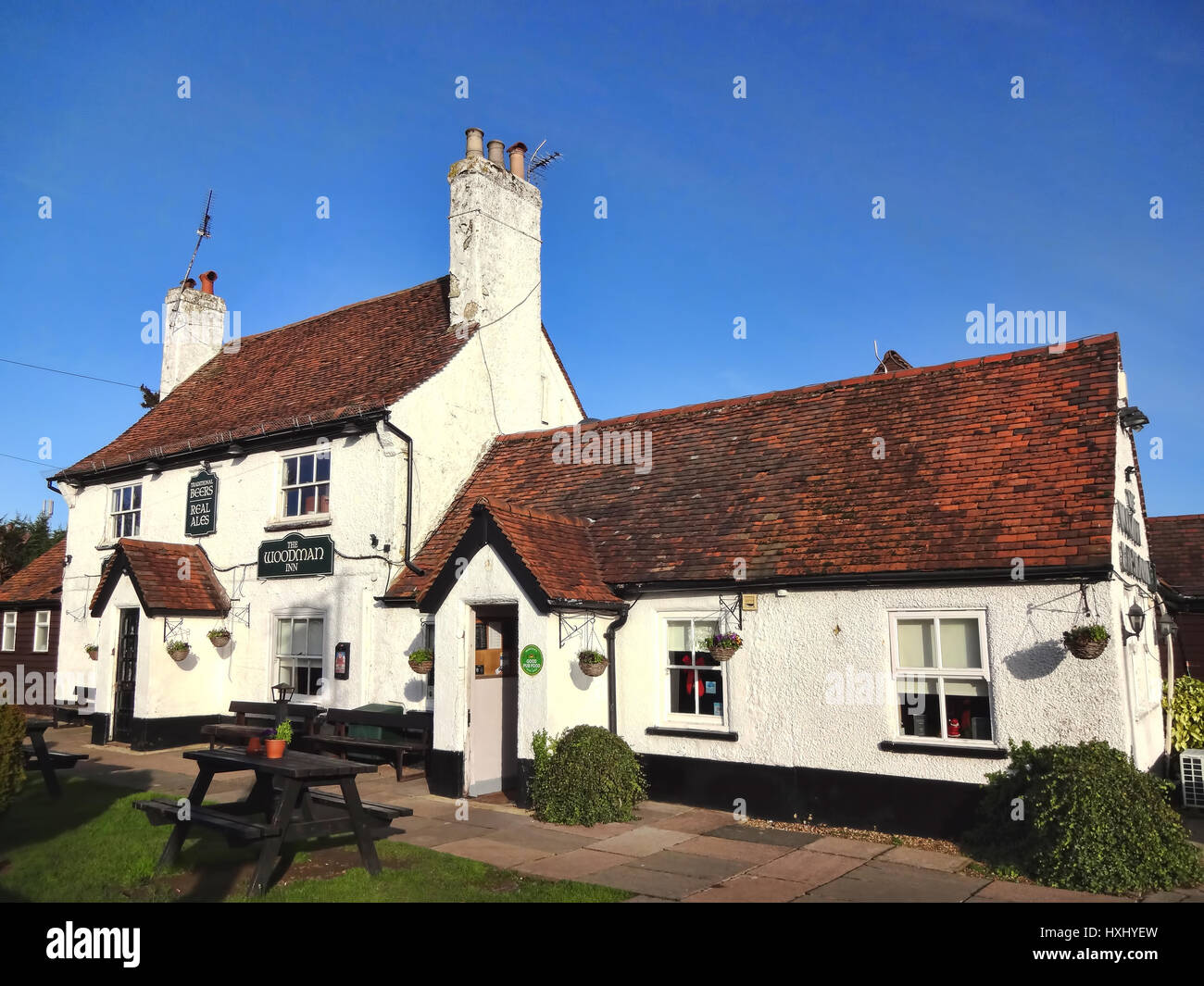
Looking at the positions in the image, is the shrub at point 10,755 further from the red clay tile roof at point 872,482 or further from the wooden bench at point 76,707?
the wooden bench at point 76,707

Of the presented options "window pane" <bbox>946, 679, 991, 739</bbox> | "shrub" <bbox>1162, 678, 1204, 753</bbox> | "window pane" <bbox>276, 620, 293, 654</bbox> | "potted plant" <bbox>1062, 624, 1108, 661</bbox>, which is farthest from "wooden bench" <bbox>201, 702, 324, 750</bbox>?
"shrub" <bbox>1162, 678, 1204, 753</bbox>

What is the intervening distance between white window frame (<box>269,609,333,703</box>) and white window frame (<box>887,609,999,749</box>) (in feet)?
32.7

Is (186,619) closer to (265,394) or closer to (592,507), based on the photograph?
(265,394)

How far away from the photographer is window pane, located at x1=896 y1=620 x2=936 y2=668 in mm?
10344

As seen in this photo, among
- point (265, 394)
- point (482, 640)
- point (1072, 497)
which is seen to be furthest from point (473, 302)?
point (1072, 497)

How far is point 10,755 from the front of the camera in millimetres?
8609

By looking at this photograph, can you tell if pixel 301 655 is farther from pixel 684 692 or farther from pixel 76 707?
pixel 684 692

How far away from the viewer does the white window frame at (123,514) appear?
19.9 meters

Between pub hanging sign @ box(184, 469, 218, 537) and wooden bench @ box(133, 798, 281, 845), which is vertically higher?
pub hanging sign @ box(184, 469, 218, 537)

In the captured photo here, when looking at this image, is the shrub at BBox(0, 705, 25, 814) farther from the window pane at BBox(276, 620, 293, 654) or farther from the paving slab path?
the window pane at BBox(276, 620, 293, 654)

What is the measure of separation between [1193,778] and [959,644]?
442 centimetres

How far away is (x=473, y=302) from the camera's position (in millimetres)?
17953

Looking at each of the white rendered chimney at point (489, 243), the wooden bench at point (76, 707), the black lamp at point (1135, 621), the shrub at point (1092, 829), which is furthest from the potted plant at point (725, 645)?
the wooden bench at point (76, 707)

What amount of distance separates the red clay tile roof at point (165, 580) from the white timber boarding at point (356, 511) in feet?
0.81
